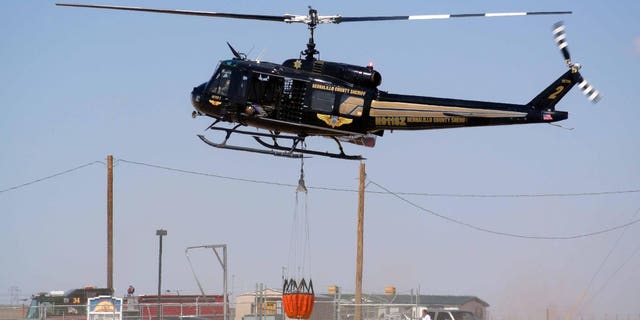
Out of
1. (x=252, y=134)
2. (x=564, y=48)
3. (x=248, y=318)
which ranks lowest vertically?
(x=248, y=318)

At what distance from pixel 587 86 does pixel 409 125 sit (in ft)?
14.0

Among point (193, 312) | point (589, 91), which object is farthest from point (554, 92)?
point (193, 312)

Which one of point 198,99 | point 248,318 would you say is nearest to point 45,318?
point 248,318

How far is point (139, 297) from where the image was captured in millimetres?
43750

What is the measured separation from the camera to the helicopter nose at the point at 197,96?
29.5 metres

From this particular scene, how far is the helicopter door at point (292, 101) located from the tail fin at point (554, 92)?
213 inches

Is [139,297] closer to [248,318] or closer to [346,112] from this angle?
[248,318]

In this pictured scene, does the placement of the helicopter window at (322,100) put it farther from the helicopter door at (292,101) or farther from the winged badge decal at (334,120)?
the helicopter door at (292,101)

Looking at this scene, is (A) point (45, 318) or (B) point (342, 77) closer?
(B) point (342, 77)

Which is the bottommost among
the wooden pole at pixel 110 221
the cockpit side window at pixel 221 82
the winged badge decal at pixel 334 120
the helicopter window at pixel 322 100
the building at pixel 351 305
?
the building at pixel 351 305

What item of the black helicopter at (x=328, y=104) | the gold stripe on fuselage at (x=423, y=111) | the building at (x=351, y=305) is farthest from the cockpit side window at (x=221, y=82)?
the building at (x=351, y=305)

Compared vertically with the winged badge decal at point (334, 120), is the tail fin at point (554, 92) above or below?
above

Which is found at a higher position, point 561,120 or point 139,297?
point 561,120

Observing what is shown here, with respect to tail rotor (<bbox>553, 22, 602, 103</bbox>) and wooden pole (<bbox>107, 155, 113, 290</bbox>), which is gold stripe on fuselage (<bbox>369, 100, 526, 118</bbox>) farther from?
wooden pole (<bbox>107, 155, 113, 290</bbox>)
